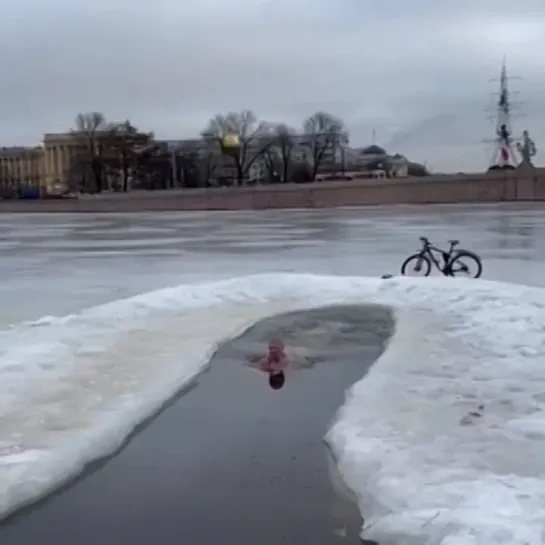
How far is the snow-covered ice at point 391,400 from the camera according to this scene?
197 inches

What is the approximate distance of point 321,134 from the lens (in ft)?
364

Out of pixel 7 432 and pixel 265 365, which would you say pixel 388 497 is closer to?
pixel 7 432

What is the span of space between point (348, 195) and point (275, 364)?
221 feet

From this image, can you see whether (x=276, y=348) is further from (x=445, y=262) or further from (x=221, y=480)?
(x=445, y=262)

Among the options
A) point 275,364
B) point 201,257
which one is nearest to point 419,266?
point 201,257

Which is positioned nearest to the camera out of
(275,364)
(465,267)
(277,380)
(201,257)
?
(277,380)

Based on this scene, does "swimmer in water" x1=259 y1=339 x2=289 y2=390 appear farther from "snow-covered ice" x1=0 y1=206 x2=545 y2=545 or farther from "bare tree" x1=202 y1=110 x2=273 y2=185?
"bare tree" x1=202 y1=110 x2=273 y2=185

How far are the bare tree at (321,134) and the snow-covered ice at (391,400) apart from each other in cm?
9809

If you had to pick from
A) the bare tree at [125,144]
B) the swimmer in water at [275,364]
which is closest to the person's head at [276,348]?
the swimmer in water at [275,364]

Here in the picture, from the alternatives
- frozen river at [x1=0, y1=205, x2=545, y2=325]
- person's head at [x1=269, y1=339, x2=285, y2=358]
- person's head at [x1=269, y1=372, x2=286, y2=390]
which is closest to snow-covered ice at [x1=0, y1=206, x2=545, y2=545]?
person's head at [x1=269, y1=339, x2=285, y2=358]

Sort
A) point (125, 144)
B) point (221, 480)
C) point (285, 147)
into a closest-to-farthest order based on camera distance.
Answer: point (221, 480) < point (125, 144) < point (285, 147)

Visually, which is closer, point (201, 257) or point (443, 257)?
point (443, 257)

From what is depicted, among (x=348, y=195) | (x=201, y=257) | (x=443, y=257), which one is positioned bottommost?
Result: (x=348, y=195)

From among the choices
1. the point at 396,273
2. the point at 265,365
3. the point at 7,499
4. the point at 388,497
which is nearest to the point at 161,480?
the point at 7,499
